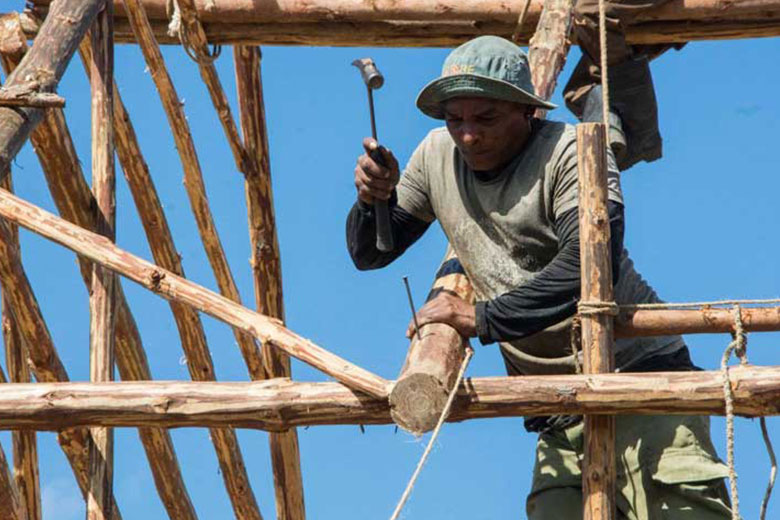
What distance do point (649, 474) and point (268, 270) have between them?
11.5ft

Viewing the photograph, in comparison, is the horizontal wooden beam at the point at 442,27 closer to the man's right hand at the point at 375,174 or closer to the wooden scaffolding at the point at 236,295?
the wooden scaffolding at the point at 236,295

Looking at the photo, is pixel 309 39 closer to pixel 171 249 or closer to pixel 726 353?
pixel 171 249

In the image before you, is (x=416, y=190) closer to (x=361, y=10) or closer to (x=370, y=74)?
(x=370, y=74)

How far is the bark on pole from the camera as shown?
5852mm

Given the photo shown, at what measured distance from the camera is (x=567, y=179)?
637cm

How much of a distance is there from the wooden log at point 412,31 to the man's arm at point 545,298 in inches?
103

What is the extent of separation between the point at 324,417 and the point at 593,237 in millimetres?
1025

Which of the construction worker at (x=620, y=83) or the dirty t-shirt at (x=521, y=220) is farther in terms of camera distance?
the construction worker at (x=620, y=83)

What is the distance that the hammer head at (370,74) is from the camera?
5.92 m

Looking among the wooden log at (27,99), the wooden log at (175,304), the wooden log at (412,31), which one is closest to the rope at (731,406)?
the wooden log at (27,99)

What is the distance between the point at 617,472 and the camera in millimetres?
6496

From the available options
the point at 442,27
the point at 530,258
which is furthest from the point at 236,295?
the point at 530,258

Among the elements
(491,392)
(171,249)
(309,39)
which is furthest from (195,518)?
(491,392)

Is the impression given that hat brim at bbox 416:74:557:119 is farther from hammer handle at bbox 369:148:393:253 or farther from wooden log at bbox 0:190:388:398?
wooden log at bbox 0:190:388:398
